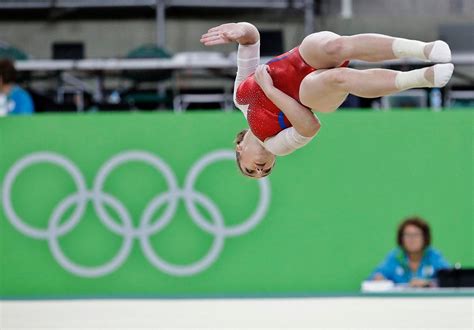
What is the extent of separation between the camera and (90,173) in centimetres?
861

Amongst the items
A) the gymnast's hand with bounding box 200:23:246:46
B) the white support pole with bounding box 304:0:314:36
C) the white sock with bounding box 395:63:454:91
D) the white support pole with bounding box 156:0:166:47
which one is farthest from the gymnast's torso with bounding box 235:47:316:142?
the white support pole with bounding box 304:0:314:36

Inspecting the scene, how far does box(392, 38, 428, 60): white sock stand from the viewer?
449 cm

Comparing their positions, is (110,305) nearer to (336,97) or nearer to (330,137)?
(330,137)

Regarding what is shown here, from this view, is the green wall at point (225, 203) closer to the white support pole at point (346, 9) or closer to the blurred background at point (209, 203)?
the blurred background at point (209, 203)

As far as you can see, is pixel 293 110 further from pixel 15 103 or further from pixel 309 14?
pixel 309 14

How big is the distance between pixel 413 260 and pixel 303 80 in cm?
319

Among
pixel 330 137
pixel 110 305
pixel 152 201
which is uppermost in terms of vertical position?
pixel 330 137

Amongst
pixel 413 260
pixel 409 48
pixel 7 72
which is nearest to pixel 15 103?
pixel 7 72

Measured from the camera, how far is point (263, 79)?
5387 mm

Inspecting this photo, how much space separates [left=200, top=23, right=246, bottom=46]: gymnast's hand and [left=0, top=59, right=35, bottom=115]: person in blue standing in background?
363 centimetres

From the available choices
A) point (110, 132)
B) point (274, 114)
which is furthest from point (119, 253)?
point (274, 114)

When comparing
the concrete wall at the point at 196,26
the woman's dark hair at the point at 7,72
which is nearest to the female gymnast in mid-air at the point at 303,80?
the woman's dark hair at the point at 7,72

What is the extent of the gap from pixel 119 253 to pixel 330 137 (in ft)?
7.04

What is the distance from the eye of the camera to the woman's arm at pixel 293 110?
208 inches
